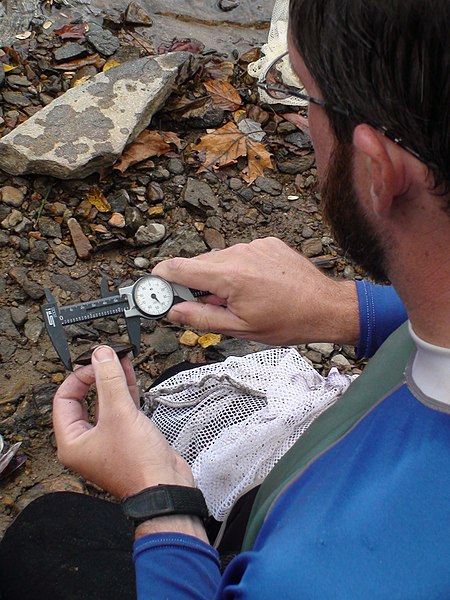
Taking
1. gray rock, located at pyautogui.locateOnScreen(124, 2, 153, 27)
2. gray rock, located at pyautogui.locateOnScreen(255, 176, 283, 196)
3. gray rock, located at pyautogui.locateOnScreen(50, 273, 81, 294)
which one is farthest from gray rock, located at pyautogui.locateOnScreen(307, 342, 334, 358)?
gray rock, located at pyautogui.locateOnScreen(124, 2, 153, 27)

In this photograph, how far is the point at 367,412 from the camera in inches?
67.1

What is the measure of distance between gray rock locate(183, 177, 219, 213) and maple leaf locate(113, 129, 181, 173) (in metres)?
0.26

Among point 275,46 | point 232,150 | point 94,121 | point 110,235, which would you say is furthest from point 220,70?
point 110,235

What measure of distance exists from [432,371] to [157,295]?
48.2 inches

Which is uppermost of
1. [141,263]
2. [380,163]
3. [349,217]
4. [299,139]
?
[380,163]

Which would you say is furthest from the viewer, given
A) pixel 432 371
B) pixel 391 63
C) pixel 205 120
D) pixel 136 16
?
pixel 136 16

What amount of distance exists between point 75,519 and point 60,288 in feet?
4.98

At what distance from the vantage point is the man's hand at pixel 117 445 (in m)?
2.07

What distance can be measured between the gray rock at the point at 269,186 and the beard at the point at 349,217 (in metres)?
2.48

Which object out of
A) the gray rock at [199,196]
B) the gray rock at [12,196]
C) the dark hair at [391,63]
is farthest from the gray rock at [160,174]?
the dark hair at [391,63]

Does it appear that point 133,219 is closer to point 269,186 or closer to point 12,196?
point 12,196

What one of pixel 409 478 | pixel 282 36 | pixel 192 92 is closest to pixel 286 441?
pixel 409 478

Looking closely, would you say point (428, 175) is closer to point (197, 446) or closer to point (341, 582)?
point (341, 582)

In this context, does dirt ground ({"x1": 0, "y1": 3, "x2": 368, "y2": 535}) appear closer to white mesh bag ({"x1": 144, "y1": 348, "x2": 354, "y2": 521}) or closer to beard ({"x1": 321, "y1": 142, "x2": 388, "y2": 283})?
white mesh bag ({"x1": 144, "y1": 348, "x2": 354, "y2": 521})
